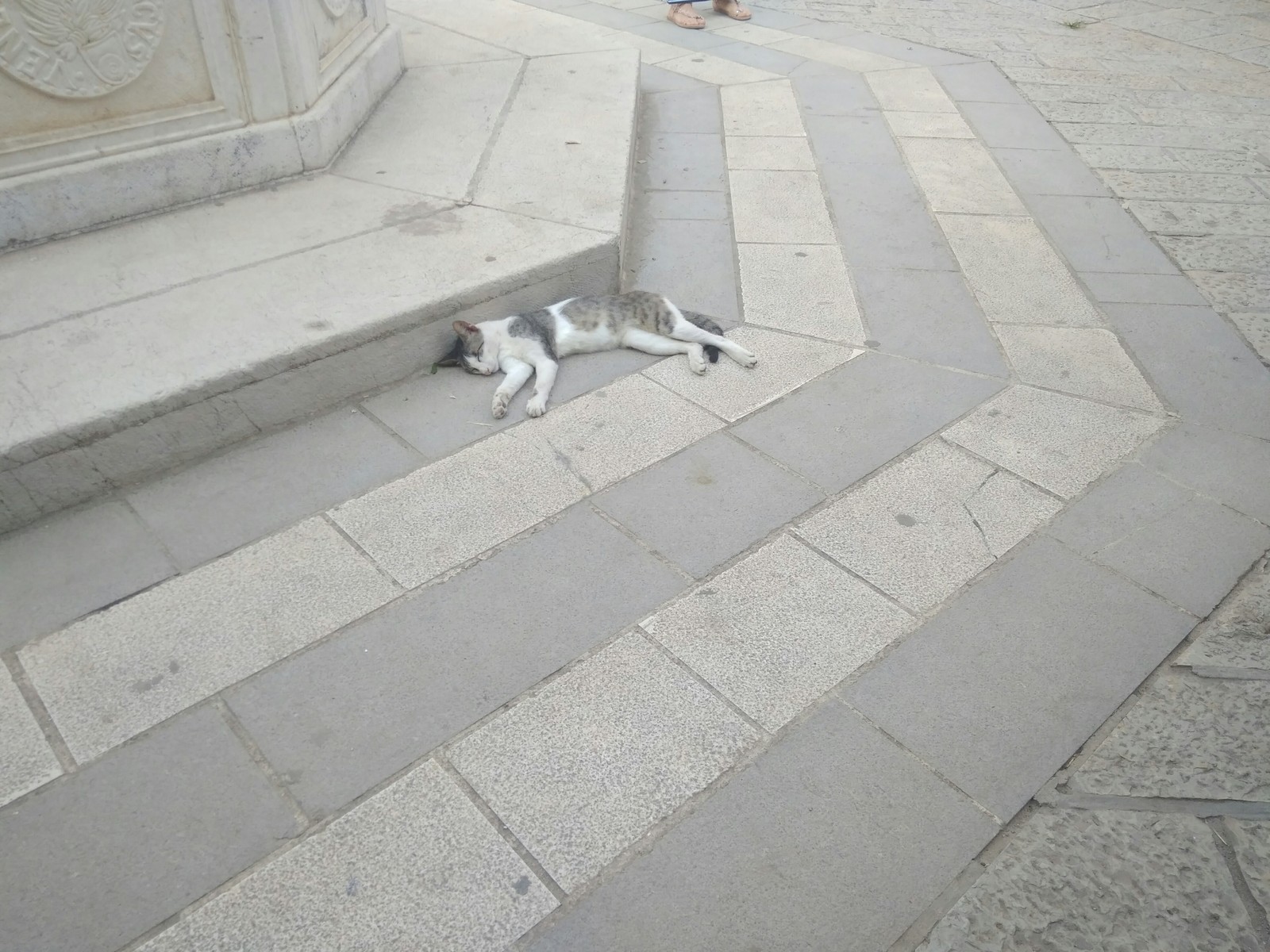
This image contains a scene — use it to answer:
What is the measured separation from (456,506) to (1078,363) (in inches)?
108

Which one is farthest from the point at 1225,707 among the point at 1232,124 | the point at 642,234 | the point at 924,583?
the point at 1232,124

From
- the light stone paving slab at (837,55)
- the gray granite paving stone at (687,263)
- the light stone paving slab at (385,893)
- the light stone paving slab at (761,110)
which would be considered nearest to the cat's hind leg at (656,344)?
the gray granite paving stone at (687,263)

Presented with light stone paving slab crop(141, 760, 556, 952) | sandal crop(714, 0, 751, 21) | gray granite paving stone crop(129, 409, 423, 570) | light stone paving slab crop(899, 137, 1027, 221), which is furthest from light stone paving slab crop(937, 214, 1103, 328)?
sandal crop(714, 0, 751, 21)

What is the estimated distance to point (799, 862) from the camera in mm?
2023

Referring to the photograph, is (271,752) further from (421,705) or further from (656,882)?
(656,882)

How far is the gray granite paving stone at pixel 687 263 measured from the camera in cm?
420

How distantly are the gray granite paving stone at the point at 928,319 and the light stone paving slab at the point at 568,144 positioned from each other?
1.30 metres

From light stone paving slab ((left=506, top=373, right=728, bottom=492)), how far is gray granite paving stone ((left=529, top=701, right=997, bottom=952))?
1255 millimetres

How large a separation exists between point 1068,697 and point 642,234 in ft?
10.6

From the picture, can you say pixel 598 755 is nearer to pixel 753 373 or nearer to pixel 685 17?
pixel 753 373

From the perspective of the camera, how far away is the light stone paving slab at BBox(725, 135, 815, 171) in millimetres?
5539

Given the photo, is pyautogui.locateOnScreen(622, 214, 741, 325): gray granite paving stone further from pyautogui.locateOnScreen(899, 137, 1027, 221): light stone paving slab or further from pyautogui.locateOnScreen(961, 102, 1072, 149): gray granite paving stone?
pyautogui.locateOnScreen(961, 102, 1072, 149): gray granite paving stone

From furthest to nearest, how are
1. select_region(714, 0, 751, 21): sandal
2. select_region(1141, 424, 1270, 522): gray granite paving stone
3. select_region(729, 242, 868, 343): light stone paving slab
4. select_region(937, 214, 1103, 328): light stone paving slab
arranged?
1. select_region(714, 0, 751, 21): sandal
2. select_region(937, 214, 1103, 328): light stone paving slab
3. select_region(729, 242, 868, 343): light stone paving slab
4. select_region(1141, 424, 1270, 522): gray granite paving stone

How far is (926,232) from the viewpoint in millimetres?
4855
